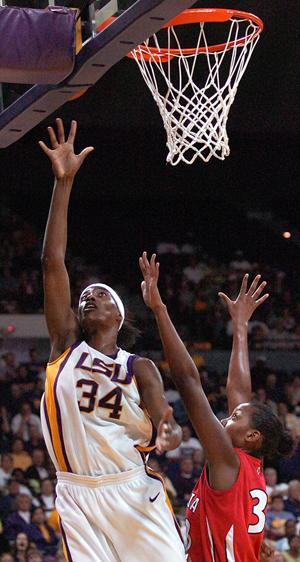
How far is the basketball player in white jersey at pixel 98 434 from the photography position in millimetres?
3801

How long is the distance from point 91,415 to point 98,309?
1.40 feet

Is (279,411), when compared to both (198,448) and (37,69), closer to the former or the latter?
(198,448)

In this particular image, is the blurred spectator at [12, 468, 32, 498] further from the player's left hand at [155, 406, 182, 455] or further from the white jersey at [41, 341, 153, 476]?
the player's left hand at [155, 406, 182, 455]

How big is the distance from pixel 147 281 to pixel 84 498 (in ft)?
2.71

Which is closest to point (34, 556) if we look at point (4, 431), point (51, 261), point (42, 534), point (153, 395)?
point (42, 534)

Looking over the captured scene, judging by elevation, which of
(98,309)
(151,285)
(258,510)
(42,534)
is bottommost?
(42,534)

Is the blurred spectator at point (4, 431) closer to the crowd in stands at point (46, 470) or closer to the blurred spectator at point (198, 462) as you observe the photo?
the crowd in stands at point (46, 470)

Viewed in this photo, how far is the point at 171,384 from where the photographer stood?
1217 centimetres

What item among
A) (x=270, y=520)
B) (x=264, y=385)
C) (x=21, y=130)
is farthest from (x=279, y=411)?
(x=21, y=130)

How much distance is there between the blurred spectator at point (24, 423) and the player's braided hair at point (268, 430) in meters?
6.52

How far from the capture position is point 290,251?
1627 centimetres

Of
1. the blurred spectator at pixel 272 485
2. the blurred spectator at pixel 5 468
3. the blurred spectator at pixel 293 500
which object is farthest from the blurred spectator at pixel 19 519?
the blurred spectator at pixel 293 500

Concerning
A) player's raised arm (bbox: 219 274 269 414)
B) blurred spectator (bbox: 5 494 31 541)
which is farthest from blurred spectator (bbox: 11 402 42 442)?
player's raised arm (bbox: 219 274 269 414)

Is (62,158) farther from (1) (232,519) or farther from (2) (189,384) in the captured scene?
(1) (232,519)
